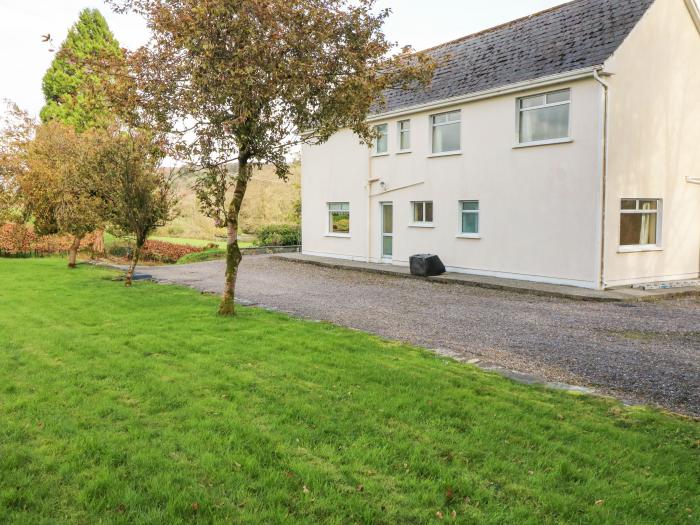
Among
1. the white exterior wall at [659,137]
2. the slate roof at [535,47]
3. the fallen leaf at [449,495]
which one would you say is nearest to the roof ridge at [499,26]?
the slate roof at [535,47]

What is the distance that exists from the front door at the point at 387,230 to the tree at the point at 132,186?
30.2ft

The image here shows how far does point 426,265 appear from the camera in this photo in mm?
18219

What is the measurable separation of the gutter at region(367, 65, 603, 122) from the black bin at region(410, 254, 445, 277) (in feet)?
17.5

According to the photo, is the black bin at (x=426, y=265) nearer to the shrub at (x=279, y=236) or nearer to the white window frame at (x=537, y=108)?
the white window frame at (x=537, y=108)

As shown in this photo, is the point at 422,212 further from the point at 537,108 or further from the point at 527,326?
the point at 527,326

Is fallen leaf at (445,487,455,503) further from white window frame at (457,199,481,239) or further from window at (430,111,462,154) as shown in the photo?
window at (430,111,462,154)

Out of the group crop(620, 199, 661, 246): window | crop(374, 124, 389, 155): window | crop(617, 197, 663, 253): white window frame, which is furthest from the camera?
crop(374, 124, 389, 155): window

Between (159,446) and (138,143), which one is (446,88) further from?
(159,446)

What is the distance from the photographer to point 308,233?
87.5 ft

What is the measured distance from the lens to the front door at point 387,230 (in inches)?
872

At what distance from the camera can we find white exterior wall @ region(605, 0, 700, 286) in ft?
50.3

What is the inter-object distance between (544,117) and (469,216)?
4.04 meters

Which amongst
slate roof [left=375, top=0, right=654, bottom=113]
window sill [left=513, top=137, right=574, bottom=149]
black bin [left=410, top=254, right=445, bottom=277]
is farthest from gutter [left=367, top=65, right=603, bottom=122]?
black bin [left=410, top=254, right=445, bottom=277]

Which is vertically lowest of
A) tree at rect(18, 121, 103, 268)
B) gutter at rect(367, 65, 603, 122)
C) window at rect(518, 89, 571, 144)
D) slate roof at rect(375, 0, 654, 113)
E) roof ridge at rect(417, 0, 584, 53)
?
tree at rect(18, 121, 103, 268)
